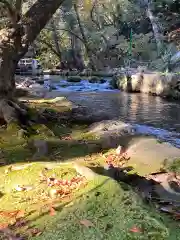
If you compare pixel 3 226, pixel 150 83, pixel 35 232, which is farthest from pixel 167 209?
pixel 150 83

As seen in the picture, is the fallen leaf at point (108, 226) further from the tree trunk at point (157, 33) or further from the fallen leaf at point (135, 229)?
the tree trunk at point (157, 33)

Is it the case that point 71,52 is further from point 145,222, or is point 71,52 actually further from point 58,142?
point 145,222

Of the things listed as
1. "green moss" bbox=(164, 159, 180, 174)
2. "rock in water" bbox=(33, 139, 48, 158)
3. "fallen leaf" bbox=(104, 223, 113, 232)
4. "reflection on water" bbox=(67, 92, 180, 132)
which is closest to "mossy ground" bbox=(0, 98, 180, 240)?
"fallen leaf" bbox=(104, 223, 113, 232)

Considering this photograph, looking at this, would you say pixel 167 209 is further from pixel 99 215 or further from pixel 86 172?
pixel 86 172

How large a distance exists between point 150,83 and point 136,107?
18.2ft

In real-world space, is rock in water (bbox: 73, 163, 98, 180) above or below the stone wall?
above

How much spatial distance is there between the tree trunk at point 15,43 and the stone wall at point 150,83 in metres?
12.0

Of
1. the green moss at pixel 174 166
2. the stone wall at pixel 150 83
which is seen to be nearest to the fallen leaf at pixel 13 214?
the green moss at pixel 174 166

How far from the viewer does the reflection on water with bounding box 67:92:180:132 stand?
13609mm

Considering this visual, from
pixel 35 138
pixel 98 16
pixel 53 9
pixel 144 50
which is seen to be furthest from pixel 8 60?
pixel 98 16

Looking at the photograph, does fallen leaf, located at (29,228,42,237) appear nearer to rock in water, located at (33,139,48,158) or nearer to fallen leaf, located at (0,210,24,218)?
fallen leaf, located at (0,210,24,218)

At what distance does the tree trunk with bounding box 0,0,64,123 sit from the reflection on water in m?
4.95

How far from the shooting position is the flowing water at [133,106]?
12038 mm

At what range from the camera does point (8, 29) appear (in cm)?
893
